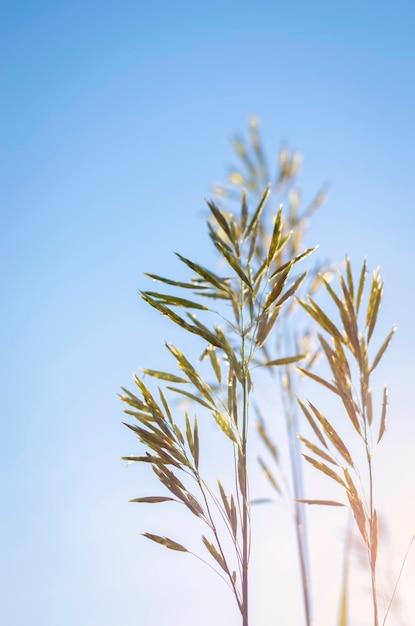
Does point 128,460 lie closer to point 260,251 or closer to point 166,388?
point 166,388

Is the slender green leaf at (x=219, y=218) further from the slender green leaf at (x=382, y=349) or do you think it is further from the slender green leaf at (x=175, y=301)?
the slender green leaf at (x=382, y=349)

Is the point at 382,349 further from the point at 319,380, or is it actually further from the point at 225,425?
the point at 225,425

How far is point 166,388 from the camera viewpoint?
123 centimetres

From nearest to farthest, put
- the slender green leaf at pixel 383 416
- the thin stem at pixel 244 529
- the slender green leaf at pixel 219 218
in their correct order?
the thin stem at pixel 244 529 < the slender green leaf at pixel 383 416 < the slender green leaf at pixel 219 218

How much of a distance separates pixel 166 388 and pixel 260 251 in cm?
83

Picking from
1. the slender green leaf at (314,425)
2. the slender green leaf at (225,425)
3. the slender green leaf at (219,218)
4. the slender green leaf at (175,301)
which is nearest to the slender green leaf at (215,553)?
the slender green leaf at (225,425)

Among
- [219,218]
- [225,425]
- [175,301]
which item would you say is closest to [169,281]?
[175,301]

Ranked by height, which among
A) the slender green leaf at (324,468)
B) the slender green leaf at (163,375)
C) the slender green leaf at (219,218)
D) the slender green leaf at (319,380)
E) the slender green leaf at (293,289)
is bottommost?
the slender green leaf at (324,468)

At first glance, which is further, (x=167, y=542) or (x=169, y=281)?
(x=169, y=281)

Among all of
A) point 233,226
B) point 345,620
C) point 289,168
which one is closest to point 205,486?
point 345,620

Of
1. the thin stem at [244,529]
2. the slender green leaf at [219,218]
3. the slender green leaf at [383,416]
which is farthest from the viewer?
the slender green leaf at [219,218]

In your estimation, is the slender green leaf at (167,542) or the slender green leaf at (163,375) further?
the slender green leaf at (163,375)

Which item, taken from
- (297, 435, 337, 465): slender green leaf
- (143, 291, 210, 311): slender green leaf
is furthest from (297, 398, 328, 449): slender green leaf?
(143, 291, 210, 311): slender green leaf

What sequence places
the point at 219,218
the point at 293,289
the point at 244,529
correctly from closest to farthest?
the point at 244,529 → the point at 293,289 → the point at 219,218
